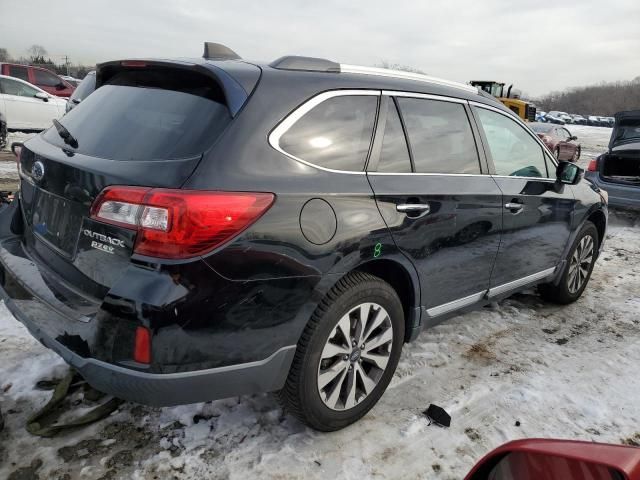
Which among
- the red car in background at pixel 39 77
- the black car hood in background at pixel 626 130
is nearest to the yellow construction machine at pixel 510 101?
the black car hood in background at pixel 626 130

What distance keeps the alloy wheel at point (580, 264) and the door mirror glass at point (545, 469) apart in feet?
11.8

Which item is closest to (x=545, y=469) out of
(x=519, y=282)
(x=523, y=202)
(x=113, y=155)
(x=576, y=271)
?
(x=113, y=155)

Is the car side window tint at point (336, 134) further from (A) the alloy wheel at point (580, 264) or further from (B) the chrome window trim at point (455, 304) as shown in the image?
(A) the alloy wheel at point (580, 264)

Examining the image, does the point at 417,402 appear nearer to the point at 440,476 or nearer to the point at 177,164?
the point at 440,476

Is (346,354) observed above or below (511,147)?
below

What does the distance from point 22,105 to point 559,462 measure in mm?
14802

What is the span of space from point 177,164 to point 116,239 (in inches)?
14.9

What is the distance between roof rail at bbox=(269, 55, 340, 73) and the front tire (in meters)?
1.03

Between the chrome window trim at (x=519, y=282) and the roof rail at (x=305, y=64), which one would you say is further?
the chrome window trim at (x=519, y=282)

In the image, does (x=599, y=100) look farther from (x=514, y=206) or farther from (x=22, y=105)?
(x=514, y=206)

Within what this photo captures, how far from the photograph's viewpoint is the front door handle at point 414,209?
256 centimetres

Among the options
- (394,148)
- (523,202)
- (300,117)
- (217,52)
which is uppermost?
(217,52)

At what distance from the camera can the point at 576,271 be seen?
15.0 ft

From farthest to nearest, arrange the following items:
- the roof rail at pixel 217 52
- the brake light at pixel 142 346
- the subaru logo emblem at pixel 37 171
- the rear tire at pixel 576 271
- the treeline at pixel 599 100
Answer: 1. the treeline at pixel 599 100
2. the rear tire at pixel 576 271
3. the roof rail at pixel 217 52
4. the subaru logo emblem at pixel 37 171
5. the brake light at pixel 142 346
